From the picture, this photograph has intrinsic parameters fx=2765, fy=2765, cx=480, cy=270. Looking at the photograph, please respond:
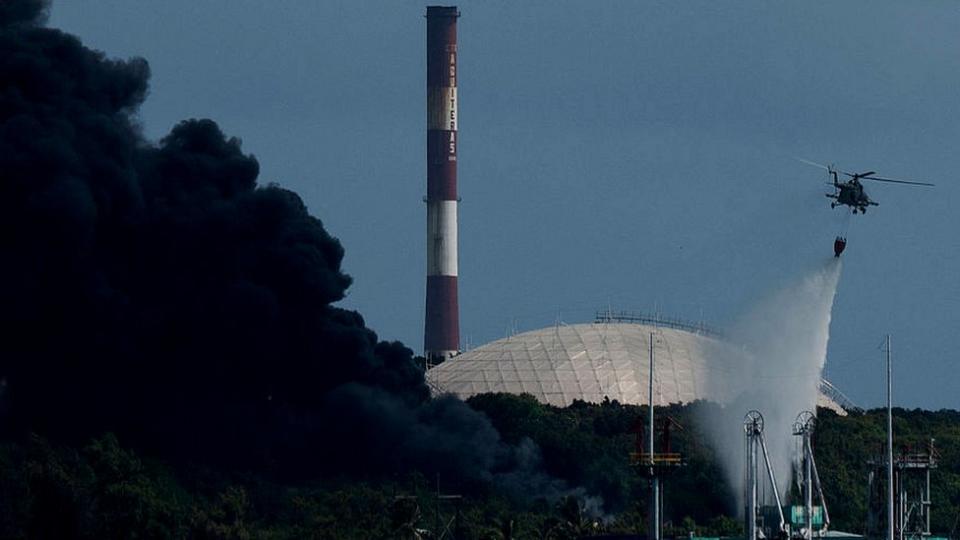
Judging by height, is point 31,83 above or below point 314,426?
above

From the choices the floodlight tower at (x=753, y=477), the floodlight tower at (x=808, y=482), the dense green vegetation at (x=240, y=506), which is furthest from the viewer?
the dense green vegetation at (x=240, y=506)

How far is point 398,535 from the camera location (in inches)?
6762

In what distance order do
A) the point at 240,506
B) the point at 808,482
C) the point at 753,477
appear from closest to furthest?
the point at 753,477 → the point at 808,482 → the point at 240,506

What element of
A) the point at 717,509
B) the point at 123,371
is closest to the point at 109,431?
the point at 123,371

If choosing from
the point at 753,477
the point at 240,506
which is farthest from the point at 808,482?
the point at 240,506

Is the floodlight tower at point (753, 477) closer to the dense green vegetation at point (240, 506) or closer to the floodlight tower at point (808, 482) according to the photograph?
the floodlight tower at point (808, 482)

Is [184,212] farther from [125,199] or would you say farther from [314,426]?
[314,426]

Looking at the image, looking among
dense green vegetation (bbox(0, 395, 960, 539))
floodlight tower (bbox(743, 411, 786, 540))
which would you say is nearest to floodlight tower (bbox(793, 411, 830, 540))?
floodlight tower (bbox(743, 411, 786, 540))

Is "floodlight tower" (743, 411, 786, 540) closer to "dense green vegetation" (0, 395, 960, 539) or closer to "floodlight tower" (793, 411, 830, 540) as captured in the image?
"floodlight tower" (793, 411, 830, 540)

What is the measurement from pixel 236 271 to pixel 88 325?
44.0 feet

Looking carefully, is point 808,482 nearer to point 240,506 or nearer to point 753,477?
point 753,477

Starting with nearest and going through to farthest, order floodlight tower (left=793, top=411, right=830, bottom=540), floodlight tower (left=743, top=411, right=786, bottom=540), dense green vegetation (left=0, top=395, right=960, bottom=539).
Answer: floodlight tower (left=743, top=411, right=786, bottom=540), floodlight tower (left=793, top=411, right=830, bottom=540), dense green vegetation (left=0, top=395, right=960, bottom=539)

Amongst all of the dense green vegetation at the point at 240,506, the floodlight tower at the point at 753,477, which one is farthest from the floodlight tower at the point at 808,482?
the dense green vegetation at the point at 240,506

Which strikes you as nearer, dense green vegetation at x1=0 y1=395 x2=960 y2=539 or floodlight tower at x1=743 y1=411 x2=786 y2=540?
floodlight tower at x1=743 y1=411 x2=786 y2=540
